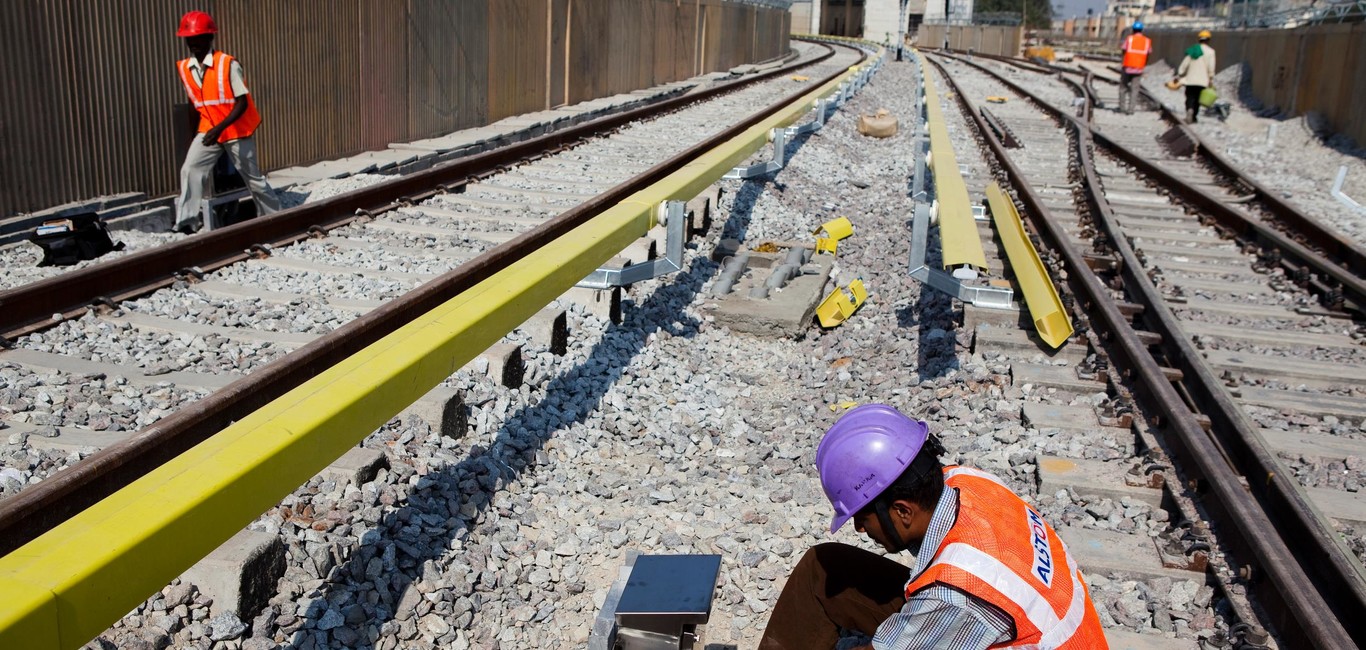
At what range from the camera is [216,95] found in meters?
9.05

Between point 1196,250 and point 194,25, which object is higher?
point 194,25

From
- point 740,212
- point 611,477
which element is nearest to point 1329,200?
point 740,212

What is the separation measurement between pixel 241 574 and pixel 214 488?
3.02 ft

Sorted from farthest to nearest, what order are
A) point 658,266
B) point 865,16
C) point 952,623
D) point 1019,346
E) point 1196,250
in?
point 865,16
point 1196,250
point 1019,346
point 658,266
point 952,623

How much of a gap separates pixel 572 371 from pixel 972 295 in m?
2.10

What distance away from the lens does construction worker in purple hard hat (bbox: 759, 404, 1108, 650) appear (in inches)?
97.2

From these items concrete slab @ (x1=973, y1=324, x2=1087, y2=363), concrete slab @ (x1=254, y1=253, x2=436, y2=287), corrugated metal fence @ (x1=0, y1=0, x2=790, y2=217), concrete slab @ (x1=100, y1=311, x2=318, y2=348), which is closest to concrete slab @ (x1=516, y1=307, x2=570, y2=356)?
concrete slab @ (x1=100, y1=311, x2=318, y2=348)

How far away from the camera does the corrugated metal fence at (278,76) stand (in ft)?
28.6

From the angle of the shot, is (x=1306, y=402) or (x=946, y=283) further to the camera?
(x=1306, y=402)

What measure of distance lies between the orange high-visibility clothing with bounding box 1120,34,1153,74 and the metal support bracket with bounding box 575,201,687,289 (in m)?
19.2

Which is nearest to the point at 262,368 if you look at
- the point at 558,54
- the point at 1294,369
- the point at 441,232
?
the point at 441,232

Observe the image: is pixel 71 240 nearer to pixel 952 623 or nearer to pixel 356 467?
pixel 356 467

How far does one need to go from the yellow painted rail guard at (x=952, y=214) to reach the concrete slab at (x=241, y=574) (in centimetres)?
395

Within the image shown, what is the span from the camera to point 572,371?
232 inches
